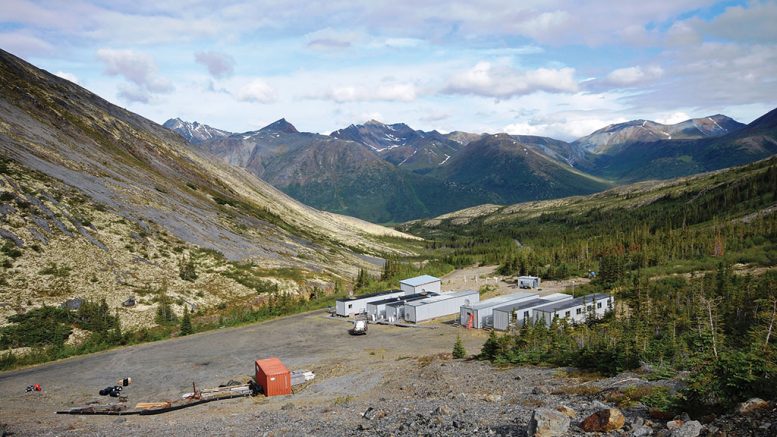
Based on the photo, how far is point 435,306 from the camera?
253 ft

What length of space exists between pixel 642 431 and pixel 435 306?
5958 cm

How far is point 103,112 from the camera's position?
156m

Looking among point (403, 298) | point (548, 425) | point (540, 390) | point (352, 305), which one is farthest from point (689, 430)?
point (403, 298)

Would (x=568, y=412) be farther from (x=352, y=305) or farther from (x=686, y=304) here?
(x=352, y=305)

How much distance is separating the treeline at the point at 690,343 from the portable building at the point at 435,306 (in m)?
23.8

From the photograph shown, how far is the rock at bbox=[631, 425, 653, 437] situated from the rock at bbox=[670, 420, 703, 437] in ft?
3.00

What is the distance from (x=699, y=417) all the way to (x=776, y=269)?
252 ft

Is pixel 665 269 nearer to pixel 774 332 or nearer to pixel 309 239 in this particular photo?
pixel 774 332

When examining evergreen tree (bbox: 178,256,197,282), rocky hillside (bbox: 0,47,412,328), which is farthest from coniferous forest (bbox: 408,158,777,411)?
evergreen tree (bbox: 178,256,197,282)

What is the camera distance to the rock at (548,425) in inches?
723

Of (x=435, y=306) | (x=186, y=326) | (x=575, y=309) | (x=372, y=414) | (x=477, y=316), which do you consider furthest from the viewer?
(x=435, y=306)

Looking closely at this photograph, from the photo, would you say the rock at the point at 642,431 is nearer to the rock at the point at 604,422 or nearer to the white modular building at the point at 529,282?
the rock at the point at 604,422

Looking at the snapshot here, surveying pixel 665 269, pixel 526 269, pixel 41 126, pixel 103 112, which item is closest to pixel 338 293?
pixel 526 269

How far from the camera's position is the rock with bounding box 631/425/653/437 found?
17797 mm
